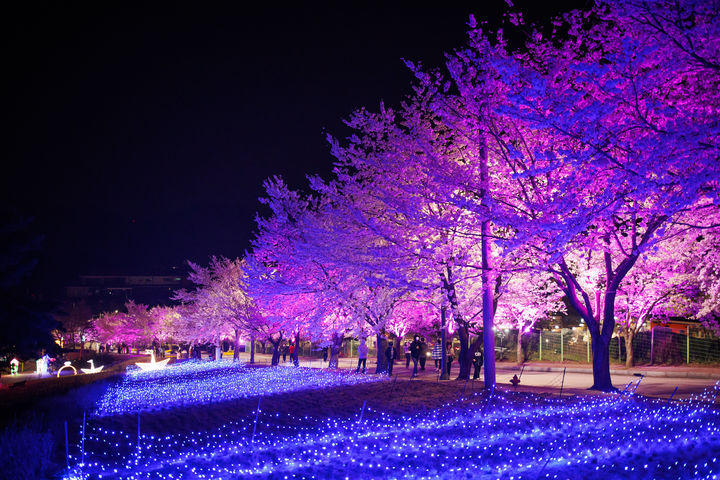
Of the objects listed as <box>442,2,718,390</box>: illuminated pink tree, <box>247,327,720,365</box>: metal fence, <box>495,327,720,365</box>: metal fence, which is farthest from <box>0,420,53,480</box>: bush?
<box>495,327,720,365</box>: metal fence

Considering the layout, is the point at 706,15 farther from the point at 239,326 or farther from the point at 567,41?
the point at 239,326

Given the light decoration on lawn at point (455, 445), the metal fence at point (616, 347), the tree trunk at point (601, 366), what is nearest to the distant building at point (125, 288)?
the metal fence at point (616, 347)

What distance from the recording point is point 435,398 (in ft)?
42.2

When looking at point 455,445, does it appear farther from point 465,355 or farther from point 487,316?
point 465,355

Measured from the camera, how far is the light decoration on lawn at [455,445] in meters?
7.66

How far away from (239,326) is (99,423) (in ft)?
73.5

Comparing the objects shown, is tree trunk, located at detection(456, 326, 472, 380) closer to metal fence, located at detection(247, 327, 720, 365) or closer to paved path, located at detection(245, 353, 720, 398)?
paved path, located at detection(245, 353, 720, 398)

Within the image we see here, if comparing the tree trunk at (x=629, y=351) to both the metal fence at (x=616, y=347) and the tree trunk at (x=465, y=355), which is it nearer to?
the metal fence at (x=616, y=347)

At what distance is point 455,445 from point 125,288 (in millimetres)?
124789

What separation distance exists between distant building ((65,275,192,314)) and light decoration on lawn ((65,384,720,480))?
97296 millimetres

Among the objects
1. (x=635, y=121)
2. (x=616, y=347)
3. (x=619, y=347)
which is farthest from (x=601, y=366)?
(x=616, y=347)

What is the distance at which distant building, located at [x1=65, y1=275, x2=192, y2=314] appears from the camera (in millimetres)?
109375

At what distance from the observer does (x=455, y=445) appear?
350 inches

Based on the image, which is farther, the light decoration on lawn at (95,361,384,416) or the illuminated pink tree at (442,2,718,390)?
the light decoration on lawn at (95,361,384,416)
